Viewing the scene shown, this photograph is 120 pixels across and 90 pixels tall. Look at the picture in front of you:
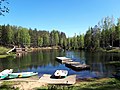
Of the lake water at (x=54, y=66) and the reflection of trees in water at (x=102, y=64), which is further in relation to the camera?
the reflection of trees in water at (x=102, y=64)

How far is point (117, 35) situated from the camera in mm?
118875

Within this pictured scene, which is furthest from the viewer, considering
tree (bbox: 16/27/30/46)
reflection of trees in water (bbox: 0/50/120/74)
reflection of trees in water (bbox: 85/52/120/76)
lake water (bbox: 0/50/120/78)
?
tree (bbox: 16/27/30/46)

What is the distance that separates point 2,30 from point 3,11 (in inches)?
5801

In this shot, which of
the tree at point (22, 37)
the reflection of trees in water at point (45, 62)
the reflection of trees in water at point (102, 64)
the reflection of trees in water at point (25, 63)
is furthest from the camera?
the tree at point (22, 37)

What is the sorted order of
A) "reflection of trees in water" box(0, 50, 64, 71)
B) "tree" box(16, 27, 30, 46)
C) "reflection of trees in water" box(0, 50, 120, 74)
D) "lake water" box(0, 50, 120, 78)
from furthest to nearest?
1. "tree" box(16, 27, 30, 46)
2. "reflection of trees in water" box(0, 50, 64, 71)
3. "reflection of trees in water" box(0, 50, 120, 74)
4. "lake water" box(0, 50, 120, 78)

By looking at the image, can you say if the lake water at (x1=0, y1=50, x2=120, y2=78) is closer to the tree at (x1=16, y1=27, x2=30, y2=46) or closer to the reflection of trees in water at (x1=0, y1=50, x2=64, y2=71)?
the reflection of trees in water at (x1=0, y1=50, x2=64, y2=71)

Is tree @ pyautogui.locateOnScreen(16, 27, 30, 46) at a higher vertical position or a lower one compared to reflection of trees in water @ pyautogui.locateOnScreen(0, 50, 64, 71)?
higher

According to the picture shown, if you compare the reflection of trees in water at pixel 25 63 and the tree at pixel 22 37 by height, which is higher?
the tree at pixel 22 37

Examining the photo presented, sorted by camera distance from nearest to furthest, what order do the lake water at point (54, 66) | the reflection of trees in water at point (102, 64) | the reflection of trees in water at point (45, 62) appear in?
the lake water at point (54, 66)
the reflection of trees in water at point (102, 64)
the reflection of trees in water at point (45, 62)

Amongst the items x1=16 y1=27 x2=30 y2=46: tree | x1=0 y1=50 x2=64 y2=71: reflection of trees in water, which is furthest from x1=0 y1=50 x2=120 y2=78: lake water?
x1=16 y1=27 x2=30 y2=46: tree

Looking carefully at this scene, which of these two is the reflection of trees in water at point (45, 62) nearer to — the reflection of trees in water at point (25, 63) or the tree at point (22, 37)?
the reflection of trees in water at point (25, 63)

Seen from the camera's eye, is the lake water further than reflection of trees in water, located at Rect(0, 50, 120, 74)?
No

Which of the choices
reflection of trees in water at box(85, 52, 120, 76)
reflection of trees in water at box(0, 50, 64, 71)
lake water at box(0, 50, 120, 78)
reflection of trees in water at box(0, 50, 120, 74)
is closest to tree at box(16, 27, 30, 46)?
reflection of trees in water at box(0, 50, 120, 74)

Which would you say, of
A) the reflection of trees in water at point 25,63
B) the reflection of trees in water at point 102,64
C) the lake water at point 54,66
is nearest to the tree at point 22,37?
the reflection of trees in water at point 25,63
